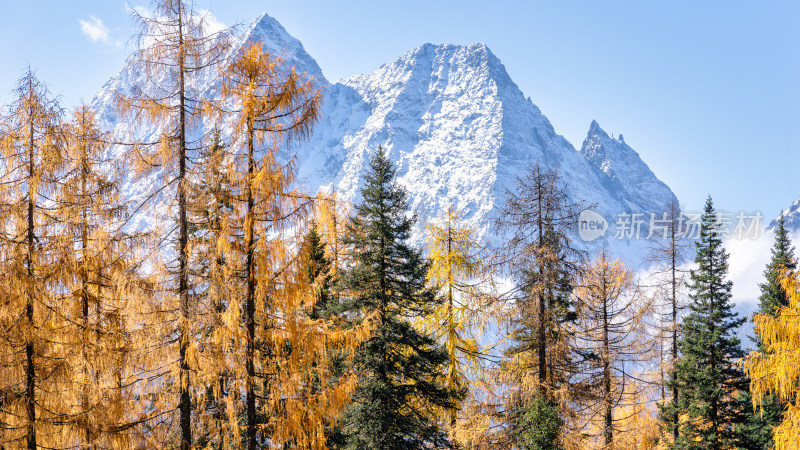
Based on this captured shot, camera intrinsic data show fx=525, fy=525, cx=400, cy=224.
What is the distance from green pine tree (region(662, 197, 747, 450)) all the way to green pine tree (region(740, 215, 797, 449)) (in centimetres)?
108

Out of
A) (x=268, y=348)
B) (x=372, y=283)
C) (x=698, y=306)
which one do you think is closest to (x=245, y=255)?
(x=268, y=348)

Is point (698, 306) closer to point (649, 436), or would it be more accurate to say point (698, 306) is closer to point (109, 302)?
point (649, 436)

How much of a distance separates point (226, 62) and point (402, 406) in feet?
37.2

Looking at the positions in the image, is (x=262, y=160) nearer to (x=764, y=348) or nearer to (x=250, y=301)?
(x=250, y=301)

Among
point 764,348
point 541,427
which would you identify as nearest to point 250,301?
point 541,427

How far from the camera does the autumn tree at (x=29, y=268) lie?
8.55 m

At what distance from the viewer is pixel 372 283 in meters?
16.0

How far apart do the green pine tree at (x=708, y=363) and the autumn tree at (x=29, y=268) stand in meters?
22.3

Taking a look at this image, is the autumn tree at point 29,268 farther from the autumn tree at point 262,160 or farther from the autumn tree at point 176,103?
the autumn tree at point 262,160

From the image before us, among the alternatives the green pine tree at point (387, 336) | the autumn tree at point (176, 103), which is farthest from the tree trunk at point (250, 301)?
the green pine tree at point (387, 336)

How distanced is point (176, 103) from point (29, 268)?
3.70 metres

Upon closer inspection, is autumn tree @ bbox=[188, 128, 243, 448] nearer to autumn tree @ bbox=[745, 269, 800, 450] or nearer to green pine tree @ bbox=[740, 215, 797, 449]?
autumn tree @ bbox=[745, 269, 800, 450]

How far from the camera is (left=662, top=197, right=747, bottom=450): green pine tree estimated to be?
21.8 metres

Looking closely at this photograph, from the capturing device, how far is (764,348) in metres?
21.5
